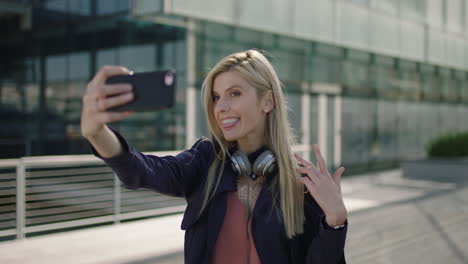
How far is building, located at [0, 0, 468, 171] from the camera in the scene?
35.3ft

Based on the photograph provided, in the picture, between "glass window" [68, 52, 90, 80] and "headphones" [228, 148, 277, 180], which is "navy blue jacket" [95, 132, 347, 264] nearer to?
"headphones" [228, 148, 277, 180]

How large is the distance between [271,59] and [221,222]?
11.8 m

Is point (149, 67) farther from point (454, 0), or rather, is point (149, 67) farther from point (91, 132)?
point (454, 0)

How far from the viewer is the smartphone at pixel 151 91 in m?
1.37

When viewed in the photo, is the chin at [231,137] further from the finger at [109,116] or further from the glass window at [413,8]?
the glass window at [413,8]

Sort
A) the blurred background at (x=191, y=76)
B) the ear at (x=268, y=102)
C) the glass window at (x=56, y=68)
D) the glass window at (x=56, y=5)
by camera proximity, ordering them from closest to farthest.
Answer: the ear at (x=268, y=102), the blurred background at (x=191, y=76), the glass window at (x=56, y=5), the glass window at (x=56, y=68)

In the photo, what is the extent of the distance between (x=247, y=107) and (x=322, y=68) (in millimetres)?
13654

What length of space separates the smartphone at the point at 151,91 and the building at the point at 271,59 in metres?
8.89

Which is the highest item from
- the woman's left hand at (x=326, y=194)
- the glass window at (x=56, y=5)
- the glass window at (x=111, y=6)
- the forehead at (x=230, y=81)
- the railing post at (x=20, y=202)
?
the glass window at (x=56, y=5)

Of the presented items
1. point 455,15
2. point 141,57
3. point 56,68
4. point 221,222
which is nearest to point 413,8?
point 455,15

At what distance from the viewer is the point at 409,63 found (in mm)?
19672

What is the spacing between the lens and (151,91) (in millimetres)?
1371

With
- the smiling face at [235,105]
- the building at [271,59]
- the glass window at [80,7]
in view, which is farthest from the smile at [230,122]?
the glass window at [80,7]

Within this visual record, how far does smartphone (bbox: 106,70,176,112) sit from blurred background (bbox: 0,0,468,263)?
19.5 feet
